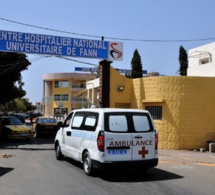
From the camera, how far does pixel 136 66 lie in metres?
51.2

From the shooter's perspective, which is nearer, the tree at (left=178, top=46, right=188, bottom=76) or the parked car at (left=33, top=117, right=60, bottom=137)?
the parked car at (left=33, top=117, right=60, bottom=137)

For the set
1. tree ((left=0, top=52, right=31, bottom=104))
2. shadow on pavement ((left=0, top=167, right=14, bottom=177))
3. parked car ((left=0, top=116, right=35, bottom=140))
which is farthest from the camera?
tree ((left=0, top=52, right=31, bottom=104))

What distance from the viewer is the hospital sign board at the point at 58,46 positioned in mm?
17281

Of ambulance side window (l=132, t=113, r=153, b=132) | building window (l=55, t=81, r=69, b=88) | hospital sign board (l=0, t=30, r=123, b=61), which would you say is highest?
building window (l=55, t=81, r=69, b=88)

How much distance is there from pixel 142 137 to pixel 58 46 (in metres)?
10.3

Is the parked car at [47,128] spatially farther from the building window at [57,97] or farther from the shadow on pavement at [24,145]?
the building window at [57,97]

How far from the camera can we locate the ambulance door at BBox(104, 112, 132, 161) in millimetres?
8688

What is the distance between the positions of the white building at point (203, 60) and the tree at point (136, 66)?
23.2m

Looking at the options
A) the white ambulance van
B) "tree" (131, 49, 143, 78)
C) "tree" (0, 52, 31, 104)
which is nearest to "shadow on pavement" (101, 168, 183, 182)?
the white ambulance van

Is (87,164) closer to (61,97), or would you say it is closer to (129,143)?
(129,143)

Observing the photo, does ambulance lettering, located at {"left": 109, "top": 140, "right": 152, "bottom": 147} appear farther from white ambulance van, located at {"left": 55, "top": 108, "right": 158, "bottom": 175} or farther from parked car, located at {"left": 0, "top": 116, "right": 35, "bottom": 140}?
parked car, located at {"left": 0, "top": 116, "right": 35, "bottom": 140}

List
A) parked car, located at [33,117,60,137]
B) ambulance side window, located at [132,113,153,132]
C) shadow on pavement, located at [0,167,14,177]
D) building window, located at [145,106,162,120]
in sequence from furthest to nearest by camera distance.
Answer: parked car, located at [33,117,60,137] → building window, located at [145,106,162,120] → shadow on pavement, located at [0,167,14,177] → ambulance side window, located at [132,113,153,132]

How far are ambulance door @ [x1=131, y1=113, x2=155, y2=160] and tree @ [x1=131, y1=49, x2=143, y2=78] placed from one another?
41.5 meters

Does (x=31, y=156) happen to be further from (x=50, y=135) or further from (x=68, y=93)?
(x=68, y=93)
